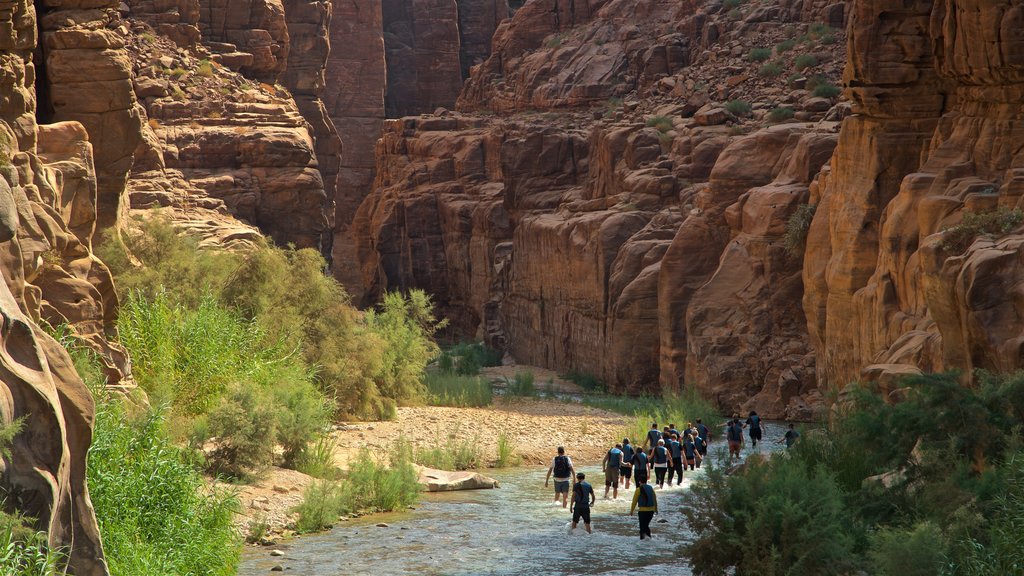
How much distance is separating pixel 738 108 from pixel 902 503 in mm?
33999

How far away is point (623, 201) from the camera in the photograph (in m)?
47.3

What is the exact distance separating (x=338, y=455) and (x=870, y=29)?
14267 mm

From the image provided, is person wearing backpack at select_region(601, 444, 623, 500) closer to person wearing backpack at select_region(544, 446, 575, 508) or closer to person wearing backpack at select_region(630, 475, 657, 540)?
person wearing backpack at select_region(544, 446, 575, 508)

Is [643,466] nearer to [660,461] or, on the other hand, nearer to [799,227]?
[660,461]

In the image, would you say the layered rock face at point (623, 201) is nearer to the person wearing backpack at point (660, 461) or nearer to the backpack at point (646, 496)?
the person wearing backpack at point (660, 461)

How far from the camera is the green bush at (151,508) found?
14297 millimetres

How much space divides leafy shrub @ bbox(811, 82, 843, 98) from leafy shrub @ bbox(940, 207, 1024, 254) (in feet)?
77.9

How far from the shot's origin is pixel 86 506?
36.6 ft

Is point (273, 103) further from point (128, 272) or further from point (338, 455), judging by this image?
point (338, 455)

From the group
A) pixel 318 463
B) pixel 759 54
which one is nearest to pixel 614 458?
pixel 318 463

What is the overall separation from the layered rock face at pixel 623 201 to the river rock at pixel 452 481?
40.1 feet

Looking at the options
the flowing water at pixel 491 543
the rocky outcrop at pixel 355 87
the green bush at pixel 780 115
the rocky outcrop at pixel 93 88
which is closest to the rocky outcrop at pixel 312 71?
the rocky outcrop at pixel 355 87

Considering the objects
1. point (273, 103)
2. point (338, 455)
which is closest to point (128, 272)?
point (338, 455)

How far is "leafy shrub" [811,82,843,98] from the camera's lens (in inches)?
1726
